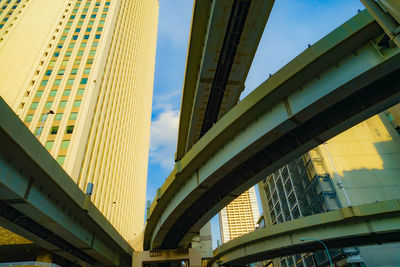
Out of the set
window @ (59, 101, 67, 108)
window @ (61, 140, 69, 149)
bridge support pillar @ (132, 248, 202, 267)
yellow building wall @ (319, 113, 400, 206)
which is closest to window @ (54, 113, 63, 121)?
window @ (59, 101, 67, 108)

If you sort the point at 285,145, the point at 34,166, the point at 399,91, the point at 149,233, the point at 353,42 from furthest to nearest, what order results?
the point at 149,233, the point at 285,145, the point at 34,166, the point at 399,91, the point at 353,42

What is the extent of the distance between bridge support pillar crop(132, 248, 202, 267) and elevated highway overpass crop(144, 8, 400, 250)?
10.9 metres

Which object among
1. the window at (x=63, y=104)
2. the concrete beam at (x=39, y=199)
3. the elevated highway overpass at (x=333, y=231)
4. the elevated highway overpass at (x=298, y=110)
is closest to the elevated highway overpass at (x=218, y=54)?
the elevated highway overpass at (x=298, y=110)

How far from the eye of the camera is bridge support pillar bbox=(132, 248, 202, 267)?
24219 millimetres

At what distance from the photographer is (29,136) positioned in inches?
395

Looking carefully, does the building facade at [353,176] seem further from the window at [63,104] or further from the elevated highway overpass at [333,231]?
the window at [63,104]

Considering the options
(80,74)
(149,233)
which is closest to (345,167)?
(149,233)

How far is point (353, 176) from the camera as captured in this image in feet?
127

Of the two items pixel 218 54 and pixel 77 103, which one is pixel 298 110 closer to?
pixel 218 54

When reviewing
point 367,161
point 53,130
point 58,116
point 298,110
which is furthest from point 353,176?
point 58,116

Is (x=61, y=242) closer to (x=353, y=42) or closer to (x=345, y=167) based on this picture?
(x=353, y=42)

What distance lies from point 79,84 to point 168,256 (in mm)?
34963

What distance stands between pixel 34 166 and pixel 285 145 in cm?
1121

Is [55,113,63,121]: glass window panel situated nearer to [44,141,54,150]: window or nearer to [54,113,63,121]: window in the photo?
[54,113,63,121]: window
